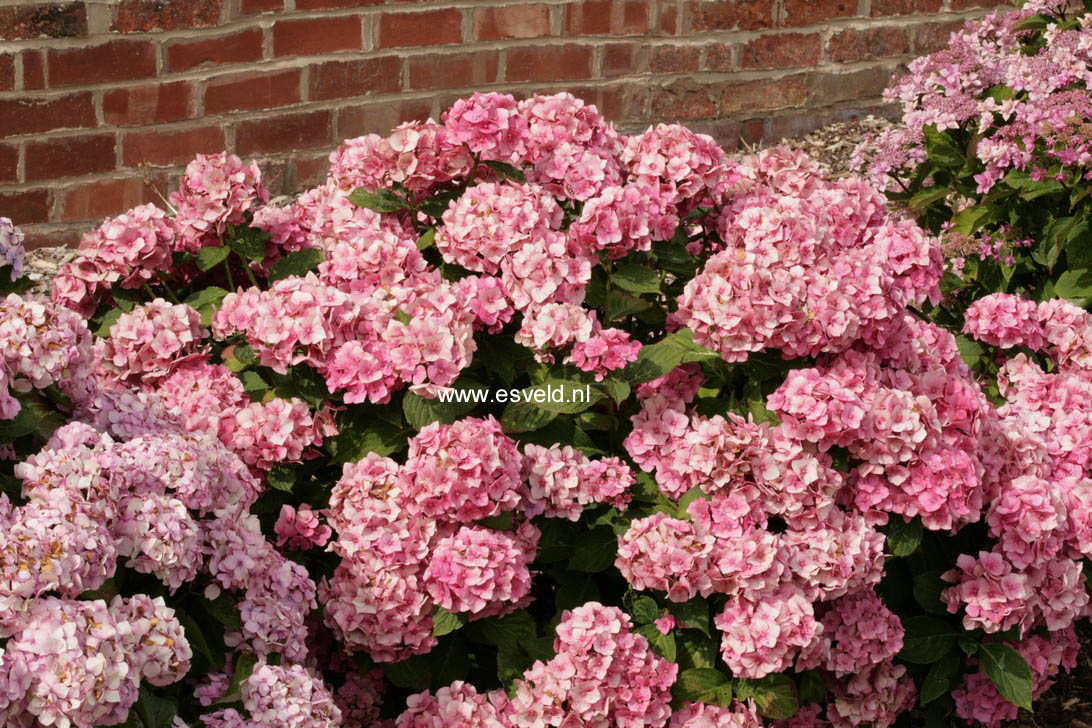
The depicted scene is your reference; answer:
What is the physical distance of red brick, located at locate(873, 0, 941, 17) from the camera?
17.9ft

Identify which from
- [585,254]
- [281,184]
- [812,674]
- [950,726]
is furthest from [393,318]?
[281,184]

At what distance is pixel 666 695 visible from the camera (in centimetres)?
254

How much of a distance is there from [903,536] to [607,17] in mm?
2867

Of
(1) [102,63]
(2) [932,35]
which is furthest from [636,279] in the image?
(2) [932,35]

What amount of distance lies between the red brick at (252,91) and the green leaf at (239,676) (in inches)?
108

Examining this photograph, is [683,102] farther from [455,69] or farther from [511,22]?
[455,69]

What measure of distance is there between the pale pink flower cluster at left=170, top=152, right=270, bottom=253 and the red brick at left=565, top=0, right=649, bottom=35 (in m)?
2.25

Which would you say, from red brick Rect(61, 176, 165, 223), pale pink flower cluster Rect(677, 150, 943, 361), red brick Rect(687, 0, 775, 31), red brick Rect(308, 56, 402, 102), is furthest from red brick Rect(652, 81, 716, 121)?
pale pink flower cluster Rect(677, 150, 943, 361)

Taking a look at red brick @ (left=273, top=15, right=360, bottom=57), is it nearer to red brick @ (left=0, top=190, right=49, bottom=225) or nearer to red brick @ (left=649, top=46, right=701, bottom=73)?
red brick @ (left=0, top=190, right=49, bottom=225)

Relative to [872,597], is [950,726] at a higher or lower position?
lower

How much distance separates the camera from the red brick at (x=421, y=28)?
4.77 meters

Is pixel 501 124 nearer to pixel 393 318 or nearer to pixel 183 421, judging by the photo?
pixel 393 318

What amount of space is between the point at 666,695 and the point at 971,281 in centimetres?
188

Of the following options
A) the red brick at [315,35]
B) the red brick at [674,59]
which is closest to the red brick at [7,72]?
the red brick at [315,35]
